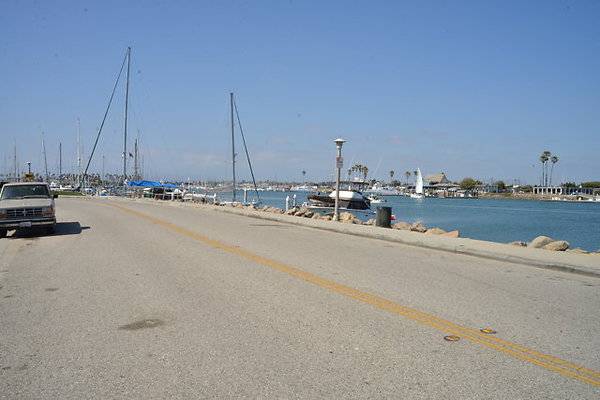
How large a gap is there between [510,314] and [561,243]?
34.9 ft

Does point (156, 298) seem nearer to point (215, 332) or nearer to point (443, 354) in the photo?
point (215, 332)

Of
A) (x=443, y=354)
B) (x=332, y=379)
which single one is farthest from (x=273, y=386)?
(x=443, y=354)

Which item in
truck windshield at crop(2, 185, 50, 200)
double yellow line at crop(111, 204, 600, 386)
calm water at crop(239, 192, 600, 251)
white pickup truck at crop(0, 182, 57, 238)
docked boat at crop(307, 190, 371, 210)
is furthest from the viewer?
docked boat at crop(307, 190, 371, 210)

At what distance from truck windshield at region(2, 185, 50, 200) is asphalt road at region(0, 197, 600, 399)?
6700 mm

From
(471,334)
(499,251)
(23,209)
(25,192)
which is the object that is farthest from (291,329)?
(25,192)

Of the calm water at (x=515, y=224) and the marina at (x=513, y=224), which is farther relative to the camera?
the calm water at (x=515, y=224)

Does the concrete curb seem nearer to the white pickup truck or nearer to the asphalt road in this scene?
the asphalt road

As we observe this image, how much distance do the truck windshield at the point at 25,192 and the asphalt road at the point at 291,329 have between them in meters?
6.70

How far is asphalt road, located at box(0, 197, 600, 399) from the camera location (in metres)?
4.52

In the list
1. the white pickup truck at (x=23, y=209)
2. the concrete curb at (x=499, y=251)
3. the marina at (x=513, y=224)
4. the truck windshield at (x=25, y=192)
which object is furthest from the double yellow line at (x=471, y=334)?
the marina at (x=513, y=224)

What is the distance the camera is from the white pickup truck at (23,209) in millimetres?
16125

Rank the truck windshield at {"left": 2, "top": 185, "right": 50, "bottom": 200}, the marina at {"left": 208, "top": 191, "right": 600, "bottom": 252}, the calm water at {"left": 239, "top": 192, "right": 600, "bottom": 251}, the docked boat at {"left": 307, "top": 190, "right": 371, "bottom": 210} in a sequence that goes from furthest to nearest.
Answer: the docked boat at {"left": 307, "top": 190, "right": 371, "bottom": 210}, the calm water at {"left": 239, "top": 192, "right": 600, "bottom": 251}, the marina at {"left": 208, "top": 191, "right": 600, "bottom": 252}, the truck windshield at {"left": 2, "top": 185, "right": 50, "bottom": 200}

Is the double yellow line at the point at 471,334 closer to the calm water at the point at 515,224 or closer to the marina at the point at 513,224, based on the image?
the marina at the point at 513,224

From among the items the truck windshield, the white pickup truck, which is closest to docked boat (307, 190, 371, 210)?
the truck windshield
